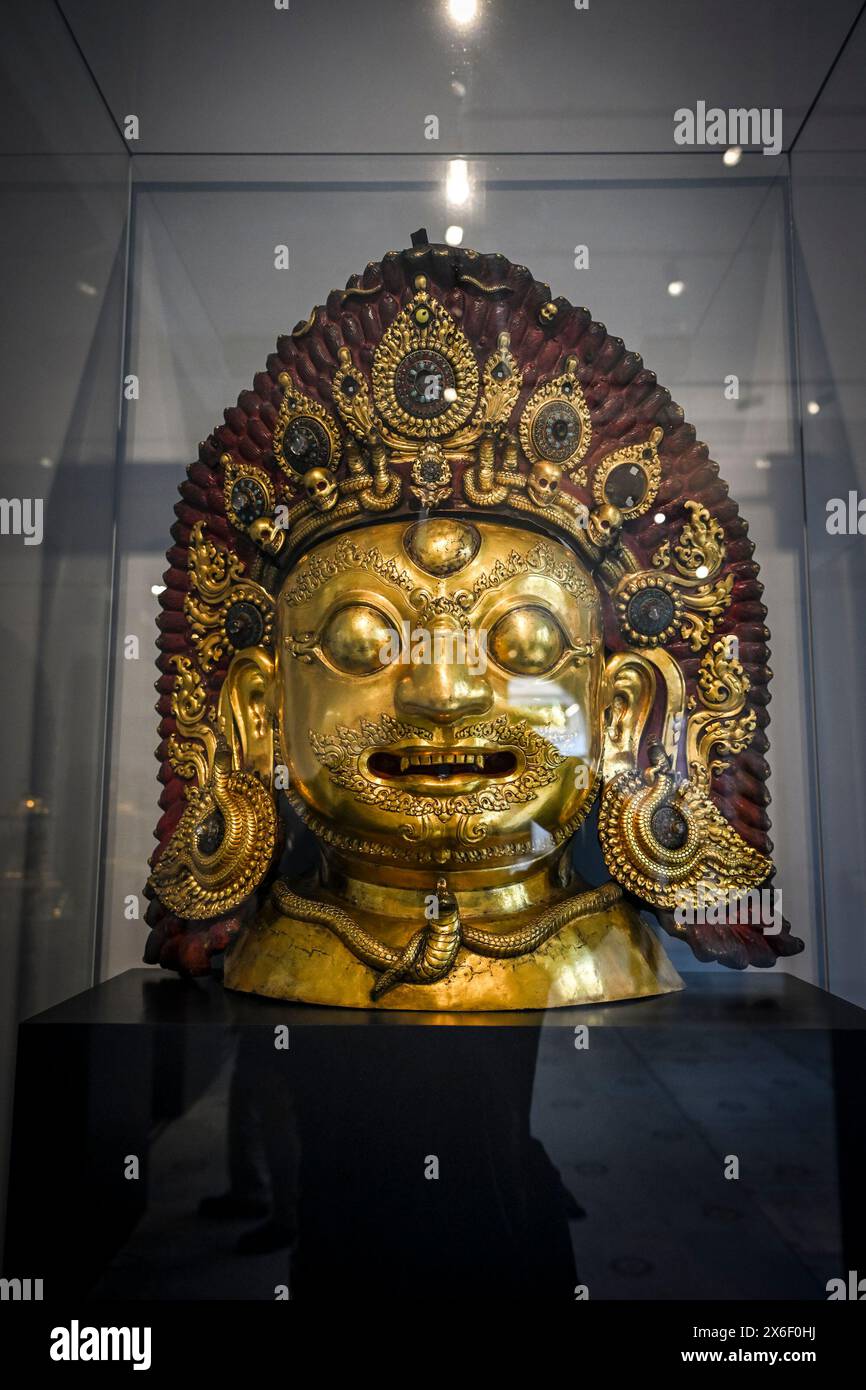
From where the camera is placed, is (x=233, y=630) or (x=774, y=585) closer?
(x=233, y=630)

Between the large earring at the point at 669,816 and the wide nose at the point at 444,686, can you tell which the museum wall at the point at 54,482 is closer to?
the wide nose at the point at 444,686

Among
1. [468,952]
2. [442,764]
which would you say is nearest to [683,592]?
[442,764]

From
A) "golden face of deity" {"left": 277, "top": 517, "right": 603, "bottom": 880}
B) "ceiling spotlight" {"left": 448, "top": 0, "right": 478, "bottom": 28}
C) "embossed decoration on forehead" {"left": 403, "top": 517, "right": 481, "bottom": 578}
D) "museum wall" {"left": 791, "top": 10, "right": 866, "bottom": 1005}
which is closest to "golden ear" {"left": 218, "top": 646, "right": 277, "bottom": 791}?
"golden face of deity" {"left": 277, "top": 517, "right": 603, "bottom": 880}

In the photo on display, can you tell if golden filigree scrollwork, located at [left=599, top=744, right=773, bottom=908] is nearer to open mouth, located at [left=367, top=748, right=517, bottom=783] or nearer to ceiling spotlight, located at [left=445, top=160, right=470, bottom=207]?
open mouth, located at [left=367, top=748, right=517, bottom=783]

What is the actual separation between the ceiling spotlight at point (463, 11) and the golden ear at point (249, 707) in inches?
62.8

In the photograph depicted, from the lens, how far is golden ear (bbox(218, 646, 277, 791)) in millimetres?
2471

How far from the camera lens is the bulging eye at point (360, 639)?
2246 millimetres

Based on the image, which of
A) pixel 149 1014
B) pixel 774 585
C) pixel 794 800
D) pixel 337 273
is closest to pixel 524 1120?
pixel 149 1014

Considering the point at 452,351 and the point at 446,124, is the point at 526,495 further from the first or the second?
the point at 446,124

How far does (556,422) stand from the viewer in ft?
7.82

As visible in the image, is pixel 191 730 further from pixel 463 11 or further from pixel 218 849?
pixel 463 11

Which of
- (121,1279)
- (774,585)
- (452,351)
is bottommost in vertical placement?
(121,1279)

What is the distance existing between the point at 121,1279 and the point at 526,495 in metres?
1.85

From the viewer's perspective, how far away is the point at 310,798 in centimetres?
234
